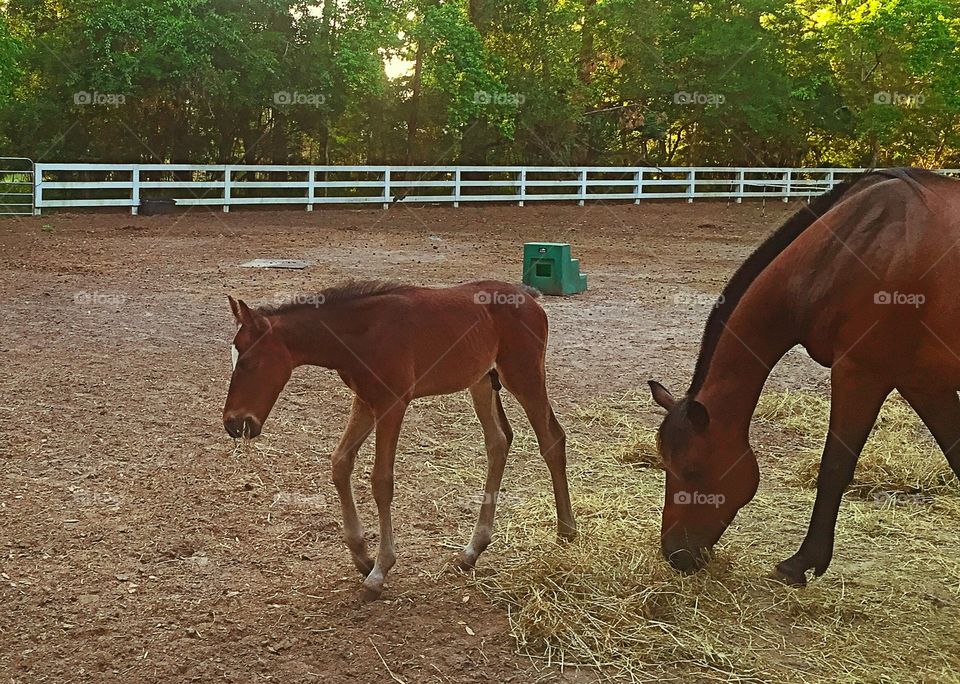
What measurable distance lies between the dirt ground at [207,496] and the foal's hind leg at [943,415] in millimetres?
1866

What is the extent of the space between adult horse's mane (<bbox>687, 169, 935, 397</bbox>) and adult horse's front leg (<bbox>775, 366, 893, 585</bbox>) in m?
0.49

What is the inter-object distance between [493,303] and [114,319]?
6.07 m

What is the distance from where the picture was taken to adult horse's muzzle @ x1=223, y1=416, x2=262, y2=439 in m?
3.37

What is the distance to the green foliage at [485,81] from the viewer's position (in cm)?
2034

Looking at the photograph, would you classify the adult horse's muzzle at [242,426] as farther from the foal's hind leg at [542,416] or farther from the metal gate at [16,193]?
the metal gate at [16,193]

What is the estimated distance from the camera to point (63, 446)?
5.34 metres

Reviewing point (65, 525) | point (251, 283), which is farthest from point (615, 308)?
point (65, 525)

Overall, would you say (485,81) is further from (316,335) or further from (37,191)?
(316,335)

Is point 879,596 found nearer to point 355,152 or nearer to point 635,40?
point 355,152
